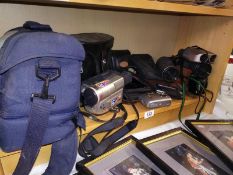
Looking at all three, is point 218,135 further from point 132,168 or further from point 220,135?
point 132,168

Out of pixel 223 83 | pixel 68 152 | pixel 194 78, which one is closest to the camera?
pixel 68 152

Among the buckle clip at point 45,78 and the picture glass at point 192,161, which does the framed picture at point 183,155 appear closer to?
the picture glass at point 192,161

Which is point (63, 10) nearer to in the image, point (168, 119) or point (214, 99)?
point (168, 119)

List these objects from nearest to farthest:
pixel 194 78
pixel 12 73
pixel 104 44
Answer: pixel 12 73, pixel 104 44, pixel 194 78

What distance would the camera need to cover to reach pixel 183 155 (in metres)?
0.58

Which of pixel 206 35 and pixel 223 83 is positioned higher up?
pixel 206 35

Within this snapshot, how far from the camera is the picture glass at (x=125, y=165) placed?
1.67 feet

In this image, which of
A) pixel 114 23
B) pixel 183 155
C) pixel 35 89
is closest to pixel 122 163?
pixel 183 155

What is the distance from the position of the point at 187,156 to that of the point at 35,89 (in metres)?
0.43

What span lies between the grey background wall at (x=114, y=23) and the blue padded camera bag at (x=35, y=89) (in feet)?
0.91

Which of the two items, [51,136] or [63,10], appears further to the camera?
[63,10]

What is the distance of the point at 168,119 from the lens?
0.87 meters

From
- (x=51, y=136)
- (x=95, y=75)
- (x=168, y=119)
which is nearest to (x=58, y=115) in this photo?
(x=51, y=136)

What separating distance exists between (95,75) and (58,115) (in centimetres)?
22
